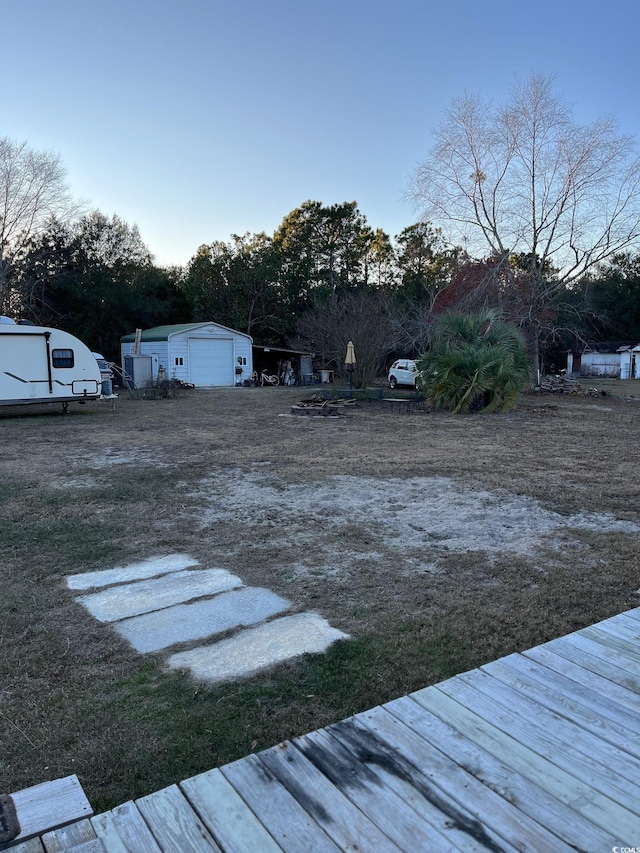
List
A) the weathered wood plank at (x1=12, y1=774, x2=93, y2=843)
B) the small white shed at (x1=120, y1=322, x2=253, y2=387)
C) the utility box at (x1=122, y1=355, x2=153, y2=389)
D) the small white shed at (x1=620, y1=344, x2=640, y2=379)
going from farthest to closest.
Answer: the small white shed at (x1=620, y1=344, x2=640, y2=379) → the small white shed at (x1=120, y1=322, x2=253, y2=387) → the utility box at (x1=122, y1=355, x2=153, y2=389) → the weathered wood plank at (x1=12, y1=774, x2=93, y2=843)

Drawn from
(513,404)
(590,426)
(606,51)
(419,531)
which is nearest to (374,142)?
(606,51)

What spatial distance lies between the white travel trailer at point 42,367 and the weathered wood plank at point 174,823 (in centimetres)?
1386

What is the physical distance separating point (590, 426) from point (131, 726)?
12481 mm

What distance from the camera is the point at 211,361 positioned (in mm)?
27453

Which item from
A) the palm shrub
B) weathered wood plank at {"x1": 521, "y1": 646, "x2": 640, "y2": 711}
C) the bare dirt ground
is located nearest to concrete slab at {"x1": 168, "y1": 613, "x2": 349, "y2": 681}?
the bare dirt ground

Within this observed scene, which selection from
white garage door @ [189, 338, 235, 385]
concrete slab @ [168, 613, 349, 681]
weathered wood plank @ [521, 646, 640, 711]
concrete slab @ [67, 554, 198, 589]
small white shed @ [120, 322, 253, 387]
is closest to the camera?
weathered wood plank @ [521, 646, 640, 711]

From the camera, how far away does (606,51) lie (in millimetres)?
13312

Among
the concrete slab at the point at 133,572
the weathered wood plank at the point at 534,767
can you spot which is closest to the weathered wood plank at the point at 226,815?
the weathered wood plank at the point at 534,767

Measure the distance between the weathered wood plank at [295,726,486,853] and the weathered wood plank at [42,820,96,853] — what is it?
2.16 ft

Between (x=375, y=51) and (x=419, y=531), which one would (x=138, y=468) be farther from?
(x=375, y=51)

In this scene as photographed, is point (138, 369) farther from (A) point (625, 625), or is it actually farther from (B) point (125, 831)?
(B) point (125, 831)

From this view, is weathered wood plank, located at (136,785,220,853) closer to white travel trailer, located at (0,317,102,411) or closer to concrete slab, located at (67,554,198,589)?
concrete slab, located at (67,554,198,589)

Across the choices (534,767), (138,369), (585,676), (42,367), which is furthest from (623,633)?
(138,369)

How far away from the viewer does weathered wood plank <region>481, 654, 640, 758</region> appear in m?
1.95
